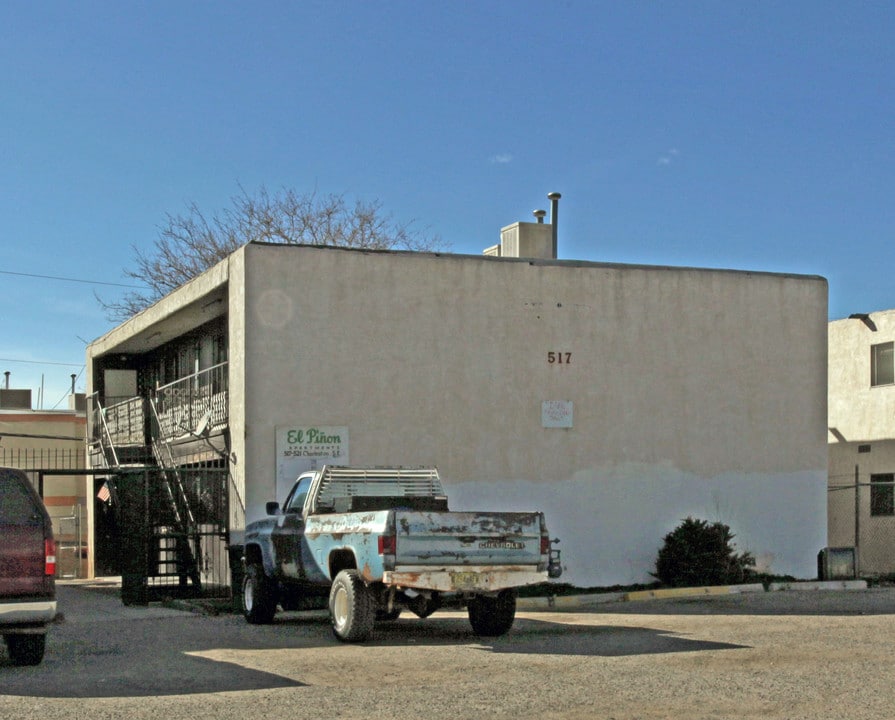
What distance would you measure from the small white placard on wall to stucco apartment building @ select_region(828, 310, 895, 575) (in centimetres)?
1003

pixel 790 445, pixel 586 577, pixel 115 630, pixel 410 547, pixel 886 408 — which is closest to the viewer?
pixel 410 547

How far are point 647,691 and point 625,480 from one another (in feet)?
43.3

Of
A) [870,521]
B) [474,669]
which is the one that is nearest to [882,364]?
[870,521]

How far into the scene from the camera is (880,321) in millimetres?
31094

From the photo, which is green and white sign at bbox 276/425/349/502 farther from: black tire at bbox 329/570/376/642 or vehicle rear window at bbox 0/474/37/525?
vehicle rear window at bbox 0/474/37/525

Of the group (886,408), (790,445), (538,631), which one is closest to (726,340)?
(790,445)

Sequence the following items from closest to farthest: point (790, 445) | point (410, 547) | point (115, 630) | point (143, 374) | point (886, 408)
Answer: point (410, 547), point (115, 630), point (790, 445), point (886, 408), point (143, 374)

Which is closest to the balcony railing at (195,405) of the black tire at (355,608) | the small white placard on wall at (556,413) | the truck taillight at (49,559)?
the small white placard on wall at (556,413)

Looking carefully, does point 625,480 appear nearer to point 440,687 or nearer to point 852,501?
point 852,501

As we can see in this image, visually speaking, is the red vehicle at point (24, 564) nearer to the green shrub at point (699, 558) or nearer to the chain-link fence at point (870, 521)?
the green shrub at point (699, 558)

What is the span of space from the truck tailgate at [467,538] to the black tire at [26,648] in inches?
146

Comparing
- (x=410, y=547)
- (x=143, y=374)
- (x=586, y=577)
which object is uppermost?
(x=143, y=374)

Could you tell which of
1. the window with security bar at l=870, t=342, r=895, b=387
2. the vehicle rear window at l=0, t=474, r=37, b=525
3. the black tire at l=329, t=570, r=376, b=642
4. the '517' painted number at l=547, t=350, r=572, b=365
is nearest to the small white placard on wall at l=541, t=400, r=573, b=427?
the '517' painted number at l=547, t=350, r=572, b=365

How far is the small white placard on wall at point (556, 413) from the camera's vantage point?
918 inches
